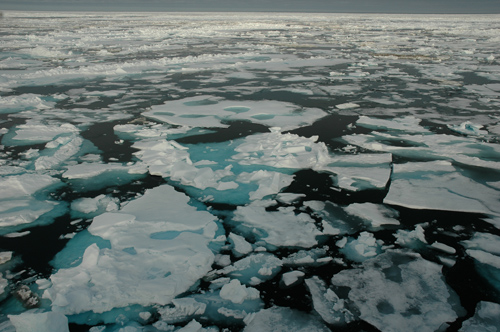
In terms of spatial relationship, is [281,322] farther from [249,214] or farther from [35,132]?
[35,132]

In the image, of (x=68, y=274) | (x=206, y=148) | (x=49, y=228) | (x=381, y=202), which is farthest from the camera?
(x=206, y=148)

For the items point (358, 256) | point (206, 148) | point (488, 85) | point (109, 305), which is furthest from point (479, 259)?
point (488, 85)

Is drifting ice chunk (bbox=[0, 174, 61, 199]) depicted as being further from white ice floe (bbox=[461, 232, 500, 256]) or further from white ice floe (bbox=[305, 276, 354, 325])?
white ice floe (bbox=[461, 232, 500, 256])

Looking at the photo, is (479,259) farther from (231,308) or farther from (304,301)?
(231,308)

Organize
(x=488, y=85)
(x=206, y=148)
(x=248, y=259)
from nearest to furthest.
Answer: (x=248, y=259) < (x=206, y=148) < (x=488, y=85)

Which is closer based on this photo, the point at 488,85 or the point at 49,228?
the point at 49,228
